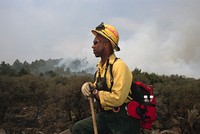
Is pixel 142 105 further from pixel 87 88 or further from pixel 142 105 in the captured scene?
pixel 87 88

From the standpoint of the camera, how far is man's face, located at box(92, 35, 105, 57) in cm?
413

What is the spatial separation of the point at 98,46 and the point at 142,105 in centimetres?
91

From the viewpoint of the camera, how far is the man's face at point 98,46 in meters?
4.13

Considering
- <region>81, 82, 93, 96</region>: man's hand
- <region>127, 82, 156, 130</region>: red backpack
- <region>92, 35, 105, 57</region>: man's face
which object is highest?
<region>92, 35, 105, 57</region>: man's face

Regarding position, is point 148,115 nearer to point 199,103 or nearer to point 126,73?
point 126,73

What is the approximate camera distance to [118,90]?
12.0 feet

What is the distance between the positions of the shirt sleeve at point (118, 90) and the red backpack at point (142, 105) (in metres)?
0.16

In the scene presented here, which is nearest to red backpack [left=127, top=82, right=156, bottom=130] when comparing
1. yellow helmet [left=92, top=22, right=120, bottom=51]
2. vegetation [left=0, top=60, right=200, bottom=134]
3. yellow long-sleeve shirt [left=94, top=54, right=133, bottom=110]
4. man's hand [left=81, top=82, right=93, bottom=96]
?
yellow long-sleeve shirt [left=94, top=54, right=133, bottom=110]

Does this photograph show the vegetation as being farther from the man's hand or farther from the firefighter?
the man's hand

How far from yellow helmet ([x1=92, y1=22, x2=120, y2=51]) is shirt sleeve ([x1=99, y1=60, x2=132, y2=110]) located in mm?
430

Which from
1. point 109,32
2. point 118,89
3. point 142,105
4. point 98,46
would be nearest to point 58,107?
point 98,46

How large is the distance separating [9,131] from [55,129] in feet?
7.43

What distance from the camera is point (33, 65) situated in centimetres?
9731

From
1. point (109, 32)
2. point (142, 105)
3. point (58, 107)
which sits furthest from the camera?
point (58, 107)
